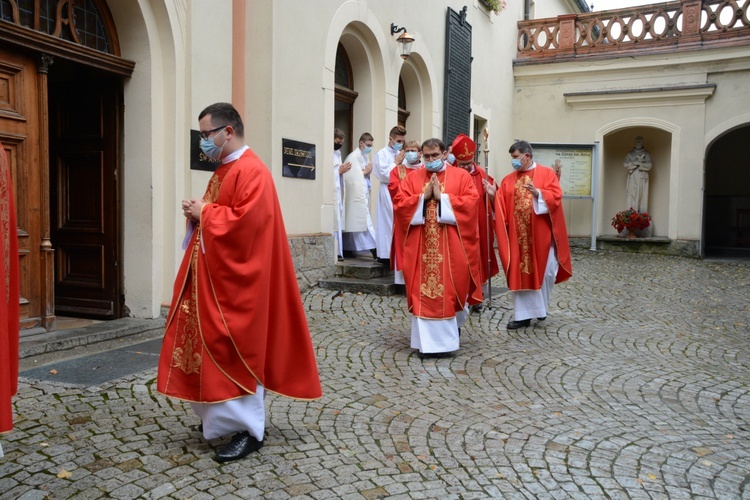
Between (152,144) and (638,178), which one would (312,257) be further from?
(638,178)

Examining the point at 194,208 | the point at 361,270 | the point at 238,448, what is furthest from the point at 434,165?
the point at 361,270

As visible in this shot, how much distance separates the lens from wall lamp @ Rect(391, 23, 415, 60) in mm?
11055

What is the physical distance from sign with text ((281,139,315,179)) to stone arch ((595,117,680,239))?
965 cm

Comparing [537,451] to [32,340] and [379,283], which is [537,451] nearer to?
[32,340]

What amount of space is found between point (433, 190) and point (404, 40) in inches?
235

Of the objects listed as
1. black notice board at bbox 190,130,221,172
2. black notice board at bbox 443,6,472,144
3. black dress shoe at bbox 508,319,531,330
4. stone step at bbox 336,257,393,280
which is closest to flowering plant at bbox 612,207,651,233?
black notice board at bbox 443,6,472,144

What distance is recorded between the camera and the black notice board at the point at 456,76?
13398 mm

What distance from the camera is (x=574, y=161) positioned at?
15773mm

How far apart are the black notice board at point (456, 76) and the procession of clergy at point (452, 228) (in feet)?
12.6

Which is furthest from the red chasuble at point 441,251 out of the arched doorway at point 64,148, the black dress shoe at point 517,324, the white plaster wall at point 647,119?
the white plaster wall at point 647,119

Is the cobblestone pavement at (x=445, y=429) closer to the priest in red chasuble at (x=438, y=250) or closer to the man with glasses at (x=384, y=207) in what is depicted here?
the priest in red chasuble at (x=438, y=250)

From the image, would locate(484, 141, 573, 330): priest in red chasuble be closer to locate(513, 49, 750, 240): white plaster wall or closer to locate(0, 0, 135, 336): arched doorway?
locate(0, 0, 135, 336): arched doorway

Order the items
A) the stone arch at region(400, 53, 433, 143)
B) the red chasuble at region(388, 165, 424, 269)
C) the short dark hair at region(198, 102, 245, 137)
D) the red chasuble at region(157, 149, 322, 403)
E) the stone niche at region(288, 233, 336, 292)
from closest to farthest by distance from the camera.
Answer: the red chasuble at region(157, 149, 322, 403) → the short dark hair at region(198, 102, 245, 137) → the red chasuble at region(388, 165, 424, 269) → the stone niche at region(288, 233, 336, 292) → the stone arch at region(400, 53, 433, 143)

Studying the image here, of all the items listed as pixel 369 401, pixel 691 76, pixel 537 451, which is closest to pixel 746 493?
pixel 537 451
